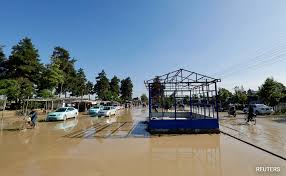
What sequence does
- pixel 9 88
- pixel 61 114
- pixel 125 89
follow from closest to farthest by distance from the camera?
pixel 61 114
pixel 9 88
pixel 125 89

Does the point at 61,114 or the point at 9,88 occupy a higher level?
the point at 9,88

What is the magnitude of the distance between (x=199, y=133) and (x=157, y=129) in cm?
261

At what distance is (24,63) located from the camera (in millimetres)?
45812

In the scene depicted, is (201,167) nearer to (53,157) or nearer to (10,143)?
(53,157)

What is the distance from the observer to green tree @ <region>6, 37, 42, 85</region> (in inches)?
1775

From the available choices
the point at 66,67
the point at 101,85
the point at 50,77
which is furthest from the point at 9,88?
the point at 101,85

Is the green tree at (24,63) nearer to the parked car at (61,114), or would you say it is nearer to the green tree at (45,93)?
the green tree at (45,93)

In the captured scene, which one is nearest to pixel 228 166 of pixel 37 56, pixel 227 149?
pixel 227 149

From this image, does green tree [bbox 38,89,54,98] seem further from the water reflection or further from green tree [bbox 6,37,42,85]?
the water reflection

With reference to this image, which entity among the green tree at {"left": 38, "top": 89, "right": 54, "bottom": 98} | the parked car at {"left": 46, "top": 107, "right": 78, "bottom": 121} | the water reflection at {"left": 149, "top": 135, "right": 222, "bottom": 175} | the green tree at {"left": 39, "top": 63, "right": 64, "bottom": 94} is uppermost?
the green tree at {"left": 39, "top": 63, "right": 64, "bottom": 94}

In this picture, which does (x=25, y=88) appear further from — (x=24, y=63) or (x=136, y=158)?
(x=136, y=158)

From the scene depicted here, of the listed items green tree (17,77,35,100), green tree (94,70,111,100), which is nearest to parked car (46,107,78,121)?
green tree (17,77,35,100)

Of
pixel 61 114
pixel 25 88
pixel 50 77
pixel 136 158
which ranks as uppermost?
pixel 50 77
